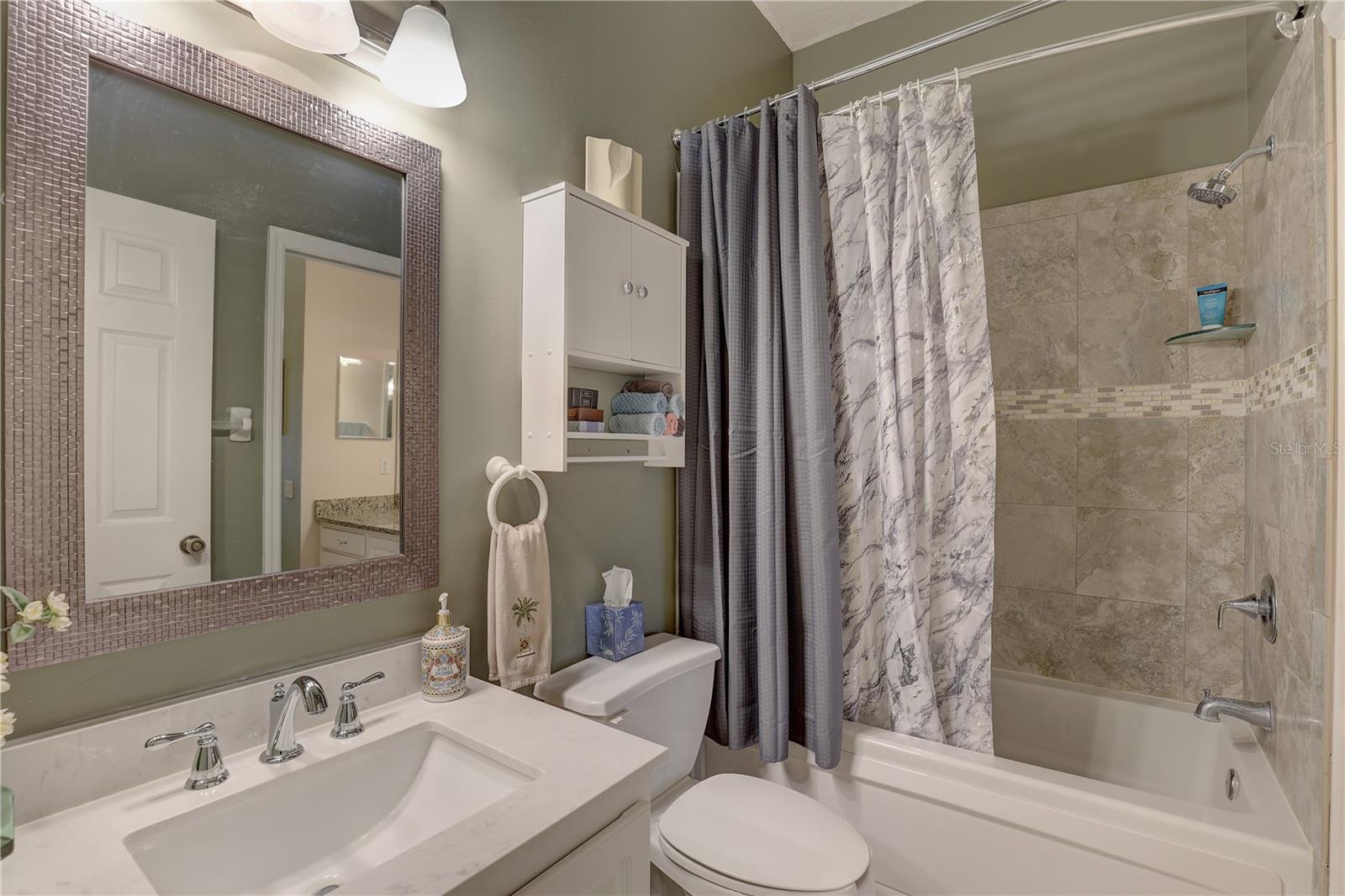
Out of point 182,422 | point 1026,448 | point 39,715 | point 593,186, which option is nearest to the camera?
point 39,715

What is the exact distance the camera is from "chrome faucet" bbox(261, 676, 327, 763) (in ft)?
3.14

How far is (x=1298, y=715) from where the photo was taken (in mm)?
1320

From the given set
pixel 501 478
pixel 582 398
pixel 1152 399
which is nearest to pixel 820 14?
pixel 1152 399

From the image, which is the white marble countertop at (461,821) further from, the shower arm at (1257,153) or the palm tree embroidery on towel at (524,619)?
the shower arm at (1257,153)

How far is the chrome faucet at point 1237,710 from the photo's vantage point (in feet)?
5.03

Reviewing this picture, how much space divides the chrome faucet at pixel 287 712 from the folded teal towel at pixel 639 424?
0.86 metres

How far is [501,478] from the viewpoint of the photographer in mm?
1310

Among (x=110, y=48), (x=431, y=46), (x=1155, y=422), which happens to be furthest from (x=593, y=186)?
(x=1155, y=422)

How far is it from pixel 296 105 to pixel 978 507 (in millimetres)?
1721

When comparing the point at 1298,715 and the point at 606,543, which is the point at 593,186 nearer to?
the point at 606,543

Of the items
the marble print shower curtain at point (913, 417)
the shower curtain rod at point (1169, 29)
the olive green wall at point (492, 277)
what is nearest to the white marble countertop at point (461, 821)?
the olive green wall at point (492, 277)

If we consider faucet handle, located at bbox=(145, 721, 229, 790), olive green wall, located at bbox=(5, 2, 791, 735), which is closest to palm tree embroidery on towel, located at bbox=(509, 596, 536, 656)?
olive green wall, located at bbox=(5, 2, 791, 735)

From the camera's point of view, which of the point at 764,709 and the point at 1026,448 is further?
the point at 1026,448

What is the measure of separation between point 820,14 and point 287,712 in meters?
2.77
